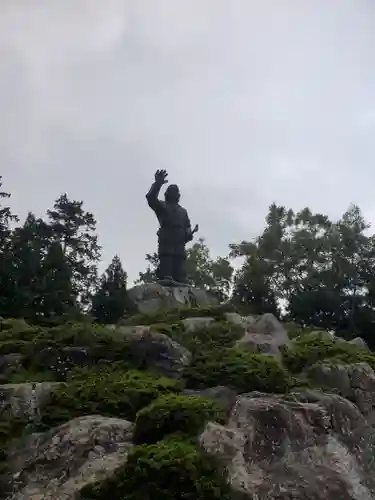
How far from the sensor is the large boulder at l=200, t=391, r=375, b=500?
749cm

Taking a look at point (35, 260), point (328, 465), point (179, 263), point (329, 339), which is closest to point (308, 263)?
point (35, 260)

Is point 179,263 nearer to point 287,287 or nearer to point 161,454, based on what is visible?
point 161,454

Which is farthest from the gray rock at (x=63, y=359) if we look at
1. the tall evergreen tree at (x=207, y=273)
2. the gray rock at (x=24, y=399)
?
the tall evergreen tree at (x=207, y=273)

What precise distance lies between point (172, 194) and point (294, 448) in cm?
1001

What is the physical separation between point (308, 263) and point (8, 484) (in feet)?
88.8

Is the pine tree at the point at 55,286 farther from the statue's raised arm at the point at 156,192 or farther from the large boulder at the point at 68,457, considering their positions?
the large boulder at the point at 68,457

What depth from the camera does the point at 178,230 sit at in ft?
55.9

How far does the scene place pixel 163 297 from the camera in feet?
51.6

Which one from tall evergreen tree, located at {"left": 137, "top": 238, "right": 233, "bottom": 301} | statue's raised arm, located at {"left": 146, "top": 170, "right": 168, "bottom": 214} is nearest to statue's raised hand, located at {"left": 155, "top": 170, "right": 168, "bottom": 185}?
statue's raised arm, located at {"left": 146, "top": 170, "right": 168, "bottom": 214}

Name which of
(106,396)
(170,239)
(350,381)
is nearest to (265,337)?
(350,381)

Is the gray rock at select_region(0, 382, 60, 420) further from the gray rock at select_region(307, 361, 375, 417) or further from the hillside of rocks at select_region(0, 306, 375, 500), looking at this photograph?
the gray rock at select_region(307, 361, 375, 417)

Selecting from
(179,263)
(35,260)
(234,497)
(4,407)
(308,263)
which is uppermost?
(308,263)

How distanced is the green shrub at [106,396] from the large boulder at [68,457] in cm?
39

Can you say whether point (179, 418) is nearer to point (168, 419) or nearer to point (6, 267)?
point (168, 419)
